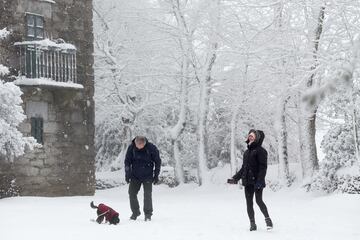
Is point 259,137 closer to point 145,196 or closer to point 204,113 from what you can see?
point 145,196

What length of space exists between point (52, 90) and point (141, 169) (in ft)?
27.4

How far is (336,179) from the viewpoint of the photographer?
16031mm

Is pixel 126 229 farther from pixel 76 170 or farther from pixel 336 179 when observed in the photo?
pixel 76 170

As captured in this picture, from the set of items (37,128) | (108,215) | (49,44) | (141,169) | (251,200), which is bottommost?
(108,215)

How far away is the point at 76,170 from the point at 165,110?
11.4 metres

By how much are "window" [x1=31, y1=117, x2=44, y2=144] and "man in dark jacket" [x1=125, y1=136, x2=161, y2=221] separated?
770 centimetres

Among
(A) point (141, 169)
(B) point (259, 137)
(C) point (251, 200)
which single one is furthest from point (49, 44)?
(C) point (251, 200)

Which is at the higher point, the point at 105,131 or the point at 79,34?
the point at 79,34

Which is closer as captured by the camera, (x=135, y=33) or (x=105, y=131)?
(x=135, y=33)

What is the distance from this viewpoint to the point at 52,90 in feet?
59.4

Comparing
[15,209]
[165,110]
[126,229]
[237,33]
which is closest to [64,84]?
[15,209]

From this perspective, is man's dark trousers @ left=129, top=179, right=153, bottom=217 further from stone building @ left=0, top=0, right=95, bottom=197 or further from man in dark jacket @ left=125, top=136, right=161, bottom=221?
stone building @ left=0, top=0, right=95, bottom=197

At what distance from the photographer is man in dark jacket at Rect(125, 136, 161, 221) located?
10594 millimetres

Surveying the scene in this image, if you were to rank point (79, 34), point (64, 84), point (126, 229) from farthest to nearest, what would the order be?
point (79, 34) < point (64, 84) < point (126, 229)
